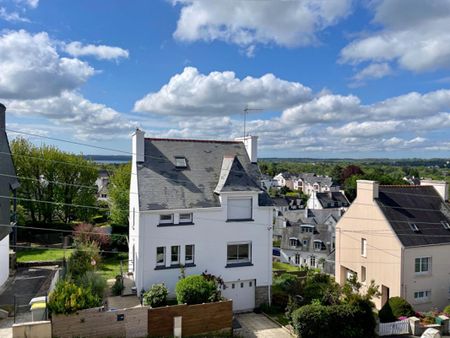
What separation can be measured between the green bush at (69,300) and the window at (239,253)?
810 centimetres

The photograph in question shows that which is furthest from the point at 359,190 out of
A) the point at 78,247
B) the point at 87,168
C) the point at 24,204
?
the point at 24,204

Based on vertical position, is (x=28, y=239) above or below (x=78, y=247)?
below

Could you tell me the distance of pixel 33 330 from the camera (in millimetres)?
14828

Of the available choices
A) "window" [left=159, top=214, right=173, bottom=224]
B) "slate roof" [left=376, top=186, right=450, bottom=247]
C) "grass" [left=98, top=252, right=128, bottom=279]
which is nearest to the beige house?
"slate roof" [left=376, top=186, right=450, bottom=247]

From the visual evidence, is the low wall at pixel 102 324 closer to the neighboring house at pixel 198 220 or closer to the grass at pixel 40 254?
the neighboring house at pixel 198 220

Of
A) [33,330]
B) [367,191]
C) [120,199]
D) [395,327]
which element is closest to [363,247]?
[367,191]

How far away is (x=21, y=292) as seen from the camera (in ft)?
67.6

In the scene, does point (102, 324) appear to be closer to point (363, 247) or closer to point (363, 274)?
point (363, 274)

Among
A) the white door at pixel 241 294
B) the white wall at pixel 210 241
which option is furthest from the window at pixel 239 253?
the white door at pixel 241 294

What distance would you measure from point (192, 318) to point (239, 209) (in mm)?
7040

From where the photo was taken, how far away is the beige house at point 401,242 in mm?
25172

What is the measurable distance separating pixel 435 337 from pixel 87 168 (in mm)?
38645

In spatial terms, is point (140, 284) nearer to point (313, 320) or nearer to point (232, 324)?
point (232, 324)

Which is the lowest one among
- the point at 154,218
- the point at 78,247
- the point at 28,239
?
the point at 28,239
